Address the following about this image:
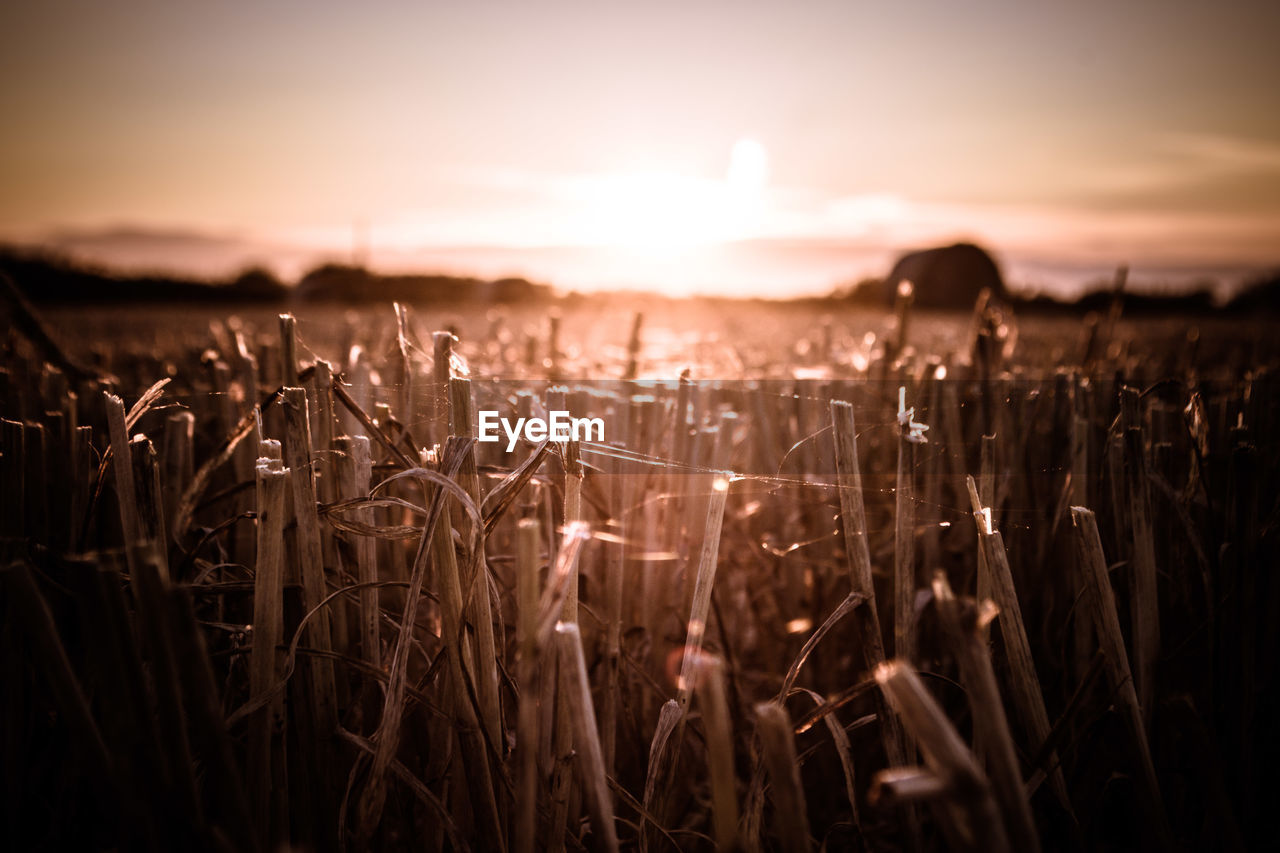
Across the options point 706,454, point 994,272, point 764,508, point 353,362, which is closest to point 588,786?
point 706,454

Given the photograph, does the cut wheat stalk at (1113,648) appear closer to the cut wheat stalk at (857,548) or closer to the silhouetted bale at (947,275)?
the cut wheat stalk at (857,548)

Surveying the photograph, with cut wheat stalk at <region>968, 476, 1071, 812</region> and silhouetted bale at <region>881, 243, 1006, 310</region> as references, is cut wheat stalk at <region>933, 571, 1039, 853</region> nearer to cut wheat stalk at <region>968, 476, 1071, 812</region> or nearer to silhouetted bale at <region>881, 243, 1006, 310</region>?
cut wheat stalk at <region>968, 476, 1071, 812</region>

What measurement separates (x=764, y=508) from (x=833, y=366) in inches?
50.6

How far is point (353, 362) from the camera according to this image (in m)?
2.21

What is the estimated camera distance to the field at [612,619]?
39.3 inches

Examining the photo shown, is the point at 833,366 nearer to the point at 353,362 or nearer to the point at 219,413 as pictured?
the point at 353,362

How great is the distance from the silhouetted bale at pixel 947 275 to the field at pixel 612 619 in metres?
29.1

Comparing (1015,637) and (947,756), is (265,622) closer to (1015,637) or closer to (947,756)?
(947,756)

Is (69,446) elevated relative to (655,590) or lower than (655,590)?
elevated

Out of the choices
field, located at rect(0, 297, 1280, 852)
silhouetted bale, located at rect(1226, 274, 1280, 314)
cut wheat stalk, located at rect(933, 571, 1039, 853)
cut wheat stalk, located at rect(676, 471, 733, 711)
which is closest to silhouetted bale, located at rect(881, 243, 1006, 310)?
silhouetted bale, located at rect(1226, 274, 1280, 314)

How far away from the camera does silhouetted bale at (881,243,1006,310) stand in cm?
3081

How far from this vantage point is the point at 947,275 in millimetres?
31656

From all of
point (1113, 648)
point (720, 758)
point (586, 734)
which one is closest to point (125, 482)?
point (586, 734)

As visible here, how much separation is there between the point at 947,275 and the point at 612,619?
1321 inches
